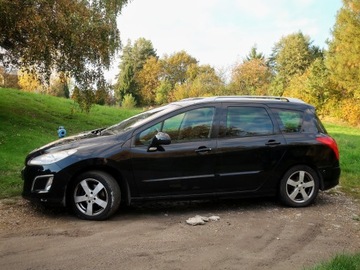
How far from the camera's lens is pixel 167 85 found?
62.6 meters

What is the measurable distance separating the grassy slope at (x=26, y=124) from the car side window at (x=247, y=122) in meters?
3.77

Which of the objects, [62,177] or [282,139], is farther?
[282,139]

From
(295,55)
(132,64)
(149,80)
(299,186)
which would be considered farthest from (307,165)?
(132,64)

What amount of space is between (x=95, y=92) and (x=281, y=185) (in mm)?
10400

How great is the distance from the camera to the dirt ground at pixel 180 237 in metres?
4.38

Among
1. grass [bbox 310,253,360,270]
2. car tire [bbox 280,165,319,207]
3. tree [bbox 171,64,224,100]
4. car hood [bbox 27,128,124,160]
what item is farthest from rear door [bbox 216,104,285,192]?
tree [bbox 171,64,224,100]

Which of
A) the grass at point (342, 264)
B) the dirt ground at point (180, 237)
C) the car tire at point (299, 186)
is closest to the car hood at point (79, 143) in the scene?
the dirt ground at point (180, 237)

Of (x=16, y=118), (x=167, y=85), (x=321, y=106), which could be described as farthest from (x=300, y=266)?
(x=167, y=85)

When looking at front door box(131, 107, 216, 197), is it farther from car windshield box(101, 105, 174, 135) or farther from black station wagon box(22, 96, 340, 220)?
car windshield box(101, 105, 174, 135)

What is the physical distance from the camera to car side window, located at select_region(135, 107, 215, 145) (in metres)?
6.12

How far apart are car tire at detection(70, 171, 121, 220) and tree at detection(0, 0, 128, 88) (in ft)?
21.8

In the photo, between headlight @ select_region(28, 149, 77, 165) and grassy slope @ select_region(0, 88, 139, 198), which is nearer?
headlight @ select_region(28, 149, 77, 165)

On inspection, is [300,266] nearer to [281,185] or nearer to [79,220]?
[281,185]

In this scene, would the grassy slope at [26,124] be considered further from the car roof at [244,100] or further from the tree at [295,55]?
the tree at [295,55]
